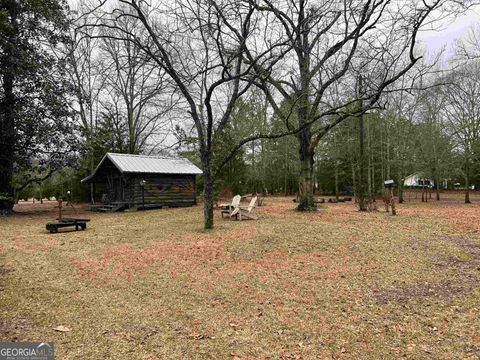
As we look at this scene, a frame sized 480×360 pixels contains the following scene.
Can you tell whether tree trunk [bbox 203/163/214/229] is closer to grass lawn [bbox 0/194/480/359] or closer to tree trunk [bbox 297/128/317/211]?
grass lawn [bbox 0/194/480/359]

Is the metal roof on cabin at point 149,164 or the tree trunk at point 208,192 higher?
the metal roof on cabin at point 149,164

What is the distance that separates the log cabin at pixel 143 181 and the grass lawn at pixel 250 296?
34.9ft

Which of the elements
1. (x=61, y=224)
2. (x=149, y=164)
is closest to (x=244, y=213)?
(x=61, y=224)

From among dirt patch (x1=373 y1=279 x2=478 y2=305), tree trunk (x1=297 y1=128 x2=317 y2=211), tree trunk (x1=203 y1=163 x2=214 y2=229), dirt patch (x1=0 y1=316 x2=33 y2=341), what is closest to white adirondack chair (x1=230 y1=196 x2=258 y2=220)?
tree trunk (x1=203 y1=163 x2=214 y2=229)

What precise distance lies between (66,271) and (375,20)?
1348 cm

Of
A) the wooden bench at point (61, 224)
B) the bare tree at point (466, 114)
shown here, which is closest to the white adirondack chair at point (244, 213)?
the wooden bench at point (61, 224)

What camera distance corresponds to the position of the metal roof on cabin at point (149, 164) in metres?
19.3

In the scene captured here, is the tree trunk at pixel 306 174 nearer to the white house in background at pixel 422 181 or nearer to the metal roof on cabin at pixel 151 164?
the metal roof on cabin at pixel 151 164

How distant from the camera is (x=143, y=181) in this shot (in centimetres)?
1952

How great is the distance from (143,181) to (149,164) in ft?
5.84

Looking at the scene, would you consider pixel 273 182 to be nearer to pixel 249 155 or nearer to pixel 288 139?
pixel 249 155

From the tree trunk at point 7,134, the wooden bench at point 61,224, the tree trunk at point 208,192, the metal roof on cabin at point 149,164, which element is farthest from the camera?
the metal roof on cabin at point 149,164

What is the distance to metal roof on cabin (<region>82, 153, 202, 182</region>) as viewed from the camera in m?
19.3

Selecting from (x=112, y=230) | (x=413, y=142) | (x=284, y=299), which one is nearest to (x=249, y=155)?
(x=413, y=142)
